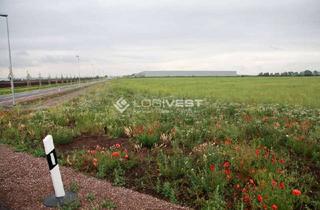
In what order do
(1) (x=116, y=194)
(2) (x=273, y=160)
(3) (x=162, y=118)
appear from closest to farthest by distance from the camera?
(1) (x=116, y=194) → (2) (x=273, y=160) → (3) (x=162, y=118)

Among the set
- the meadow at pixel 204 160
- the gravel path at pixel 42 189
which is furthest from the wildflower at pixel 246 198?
the gravel path at pixel 42 189

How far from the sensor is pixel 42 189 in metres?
5.34

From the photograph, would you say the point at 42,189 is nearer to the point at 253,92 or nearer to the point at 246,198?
the point at 246,198

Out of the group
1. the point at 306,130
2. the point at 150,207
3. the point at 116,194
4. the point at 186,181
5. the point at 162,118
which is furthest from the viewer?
the point at 162,118

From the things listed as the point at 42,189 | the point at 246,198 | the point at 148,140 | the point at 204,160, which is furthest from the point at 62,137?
the point at 246,198

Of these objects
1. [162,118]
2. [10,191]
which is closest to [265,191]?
[10,191]

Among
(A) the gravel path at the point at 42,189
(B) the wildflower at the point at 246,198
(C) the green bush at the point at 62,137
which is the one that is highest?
(C) the green bush at the point at 62,137

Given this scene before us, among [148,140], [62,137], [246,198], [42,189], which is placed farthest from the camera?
[62,137]

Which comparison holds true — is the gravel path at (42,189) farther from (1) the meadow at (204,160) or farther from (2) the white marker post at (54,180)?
(1) the meadow at (204,160)

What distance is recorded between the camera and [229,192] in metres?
5.09

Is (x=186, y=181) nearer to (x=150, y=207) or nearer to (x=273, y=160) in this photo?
(x=150, y=207)

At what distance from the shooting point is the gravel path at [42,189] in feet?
15.4

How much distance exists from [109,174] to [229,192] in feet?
7.67

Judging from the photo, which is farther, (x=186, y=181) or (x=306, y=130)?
(x=306, y=130)
